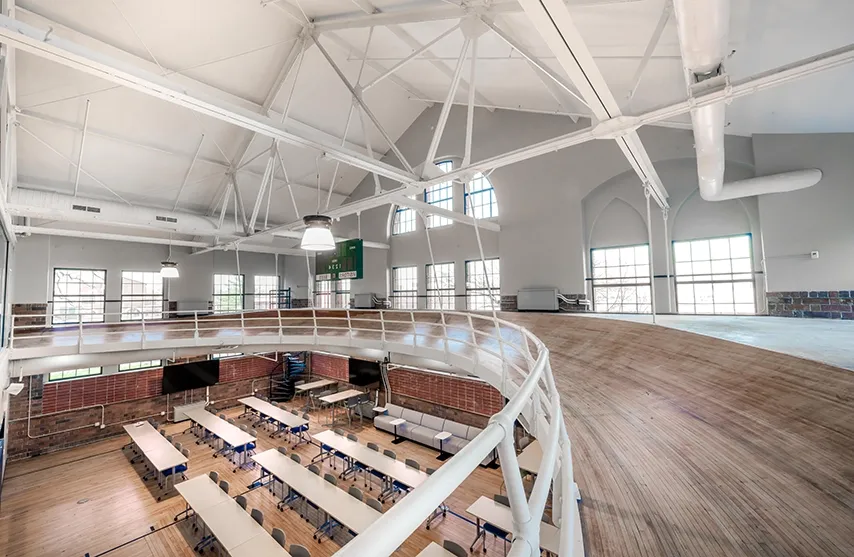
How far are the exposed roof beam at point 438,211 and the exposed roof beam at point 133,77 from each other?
88.6 inches

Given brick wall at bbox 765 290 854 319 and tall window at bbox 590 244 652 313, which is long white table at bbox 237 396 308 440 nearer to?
tall window at bbox 590 244 652 313

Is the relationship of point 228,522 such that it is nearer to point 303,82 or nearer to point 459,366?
point 459,366

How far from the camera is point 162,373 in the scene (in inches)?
498

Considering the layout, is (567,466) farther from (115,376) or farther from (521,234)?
(115,376)

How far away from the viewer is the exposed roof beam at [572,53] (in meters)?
2.57

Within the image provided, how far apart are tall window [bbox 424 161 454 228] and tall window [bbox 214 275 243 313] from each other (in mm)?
8990

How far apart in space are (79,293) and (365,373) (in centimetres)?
1004

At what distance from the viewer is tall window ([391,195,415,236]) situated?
14500 millimetres

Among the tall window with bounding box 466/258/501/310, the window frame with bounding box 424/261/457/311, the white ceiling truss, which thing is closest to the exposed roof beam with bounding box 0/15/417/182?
the white ceiling truss

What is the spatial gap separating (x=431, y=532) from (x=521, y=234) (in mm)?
8196

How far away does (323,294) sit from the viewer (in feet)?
56.1

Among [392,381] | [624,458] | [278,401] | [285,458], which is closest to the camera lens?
[624,458]

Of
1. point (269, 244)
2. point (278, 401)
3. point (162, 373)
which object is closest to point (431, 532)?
point (278, 401)

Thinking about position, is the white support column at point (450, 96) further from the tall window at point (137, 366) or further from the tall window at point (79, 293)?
the tall window at point (79, 293)
